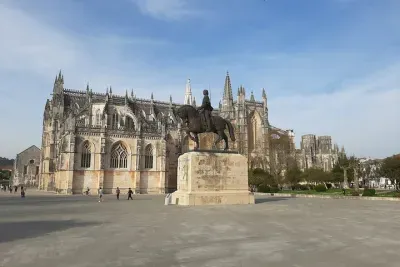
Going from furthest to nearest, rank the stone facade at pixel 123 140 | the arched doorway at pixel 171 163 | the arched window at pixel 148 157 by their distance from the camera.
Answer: the arched doorway at pixel 171 163, the arched window at pixel 148 157, the stone facade at pixel 123 140

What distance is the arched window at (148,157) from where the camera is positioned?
5309 centimetres

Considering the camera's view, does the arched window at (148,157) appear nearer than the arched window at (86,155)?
No

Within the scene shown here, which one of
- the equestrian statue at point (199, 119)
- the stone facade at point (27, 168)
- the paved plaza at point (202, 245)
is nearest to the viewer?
the paved plaza at point (202, 245)

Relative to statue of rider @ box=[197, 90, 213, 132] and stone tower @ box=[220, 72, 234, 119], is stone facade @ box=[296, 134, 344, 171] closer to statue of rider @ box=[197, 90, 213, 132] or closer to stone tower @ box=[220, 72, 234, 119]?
stone tower @ box=[220, 72, 234, 119]

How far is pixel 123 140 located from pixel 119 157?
2.75m

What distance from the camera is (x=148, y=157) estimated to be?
5353cm


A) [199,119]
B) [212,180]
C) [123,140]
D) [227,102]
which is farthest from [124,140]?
[227,102]

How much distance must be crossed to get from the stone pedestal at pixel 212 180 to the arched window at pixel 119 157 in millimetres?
30391

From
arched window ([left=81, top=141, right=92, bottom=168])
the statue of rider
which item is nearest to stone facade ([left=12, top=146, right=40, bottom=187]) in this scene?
arched window ([left=81, top=141, right=92, bottom=168])

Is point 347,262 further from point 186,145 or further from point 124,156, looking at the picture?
point 186,145

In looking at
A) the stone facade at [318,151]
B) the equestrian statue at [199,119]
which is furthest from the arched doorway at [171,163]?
the stone facade at [318,151]

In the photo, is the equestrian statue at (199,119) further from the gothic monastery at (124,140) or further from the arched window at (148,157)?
the arched window at (148,157)

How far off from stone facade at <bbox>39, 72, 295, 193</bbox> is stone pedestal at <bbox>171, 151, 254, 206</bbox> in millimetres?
20461

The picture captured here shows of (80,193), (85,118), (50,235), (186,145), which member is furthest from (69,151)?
(50,235)
